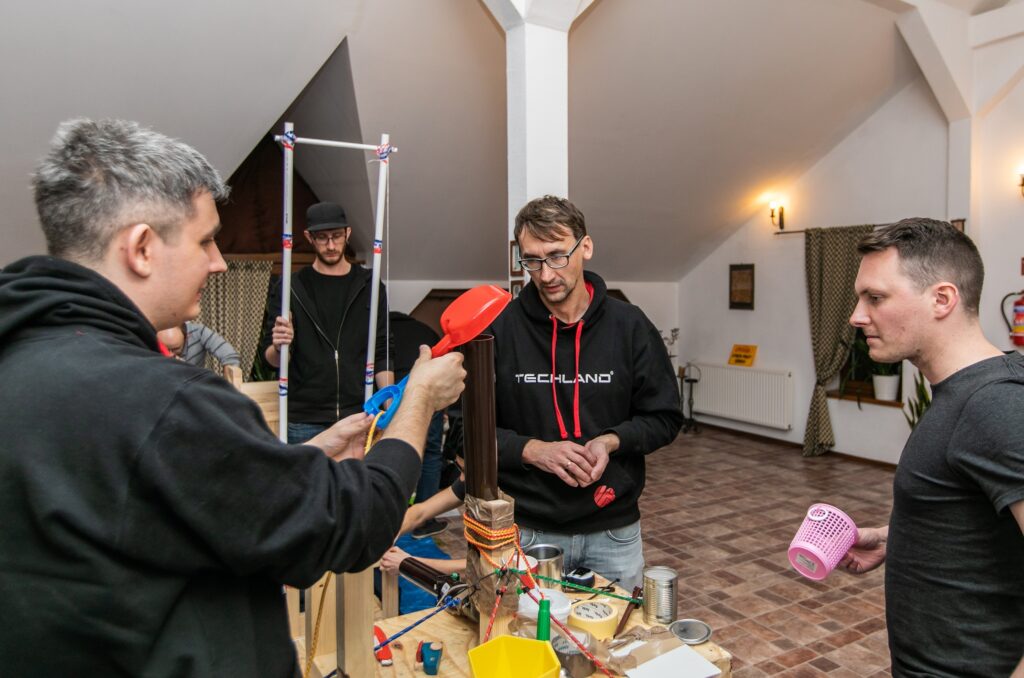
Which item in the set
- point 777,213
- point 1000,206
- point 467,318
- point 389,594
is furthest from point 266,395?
point 777,213

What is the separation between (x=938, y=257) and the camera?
132 centimetres

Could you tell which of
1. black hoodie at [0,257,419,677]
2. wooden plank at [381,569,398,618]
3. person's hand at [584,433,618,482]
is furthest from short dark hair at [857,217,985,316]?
wooden plank at [381,569,398,618]

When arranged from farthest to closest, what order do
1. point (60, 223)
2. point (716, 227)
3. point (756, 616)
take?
point (716, 227), point (756, 616), point (60, 223)

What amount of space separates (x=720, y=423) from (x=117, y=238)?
7.36 m

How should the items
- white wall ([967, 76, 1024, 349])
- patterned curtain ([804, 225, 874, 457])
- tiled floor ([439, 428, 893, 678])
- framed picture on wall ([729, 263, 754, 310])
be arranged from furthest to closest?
framed picture on wall ([729, 263, 754, 310]) → patterned curtain ([804, 225, 874, 457]) → white wall ([967, 76, 1024, 349]) → tiled floor ([439, 428, 893, 678])

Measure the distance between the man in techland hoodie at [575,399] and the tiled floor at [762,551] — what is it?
5.06ft

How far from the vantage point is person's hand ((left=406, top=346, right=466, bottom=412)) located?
111cm

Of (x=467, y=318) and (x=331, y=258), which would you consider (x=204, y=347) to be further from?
(x=467, y=318)

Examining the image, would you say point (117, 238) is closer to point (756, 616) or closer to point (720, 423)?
point (756, 616)

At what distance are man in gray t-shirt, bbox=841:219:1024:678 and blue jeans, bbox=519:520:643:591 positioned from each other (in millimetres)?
668

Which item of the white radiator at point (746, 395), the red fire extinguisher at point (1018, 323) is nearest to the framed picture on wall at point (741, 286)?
the white radiator at point (746, 395)

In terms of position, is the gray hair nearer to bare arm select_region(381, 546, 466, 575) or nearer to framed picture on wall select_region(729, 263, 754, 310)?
bare arm select_region(381, 546, 466, 575)

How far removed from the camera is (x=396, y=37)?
12.7 feet

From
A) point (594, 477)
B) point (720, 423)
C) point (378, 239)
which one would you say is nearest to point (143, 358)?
point (594, 477)
